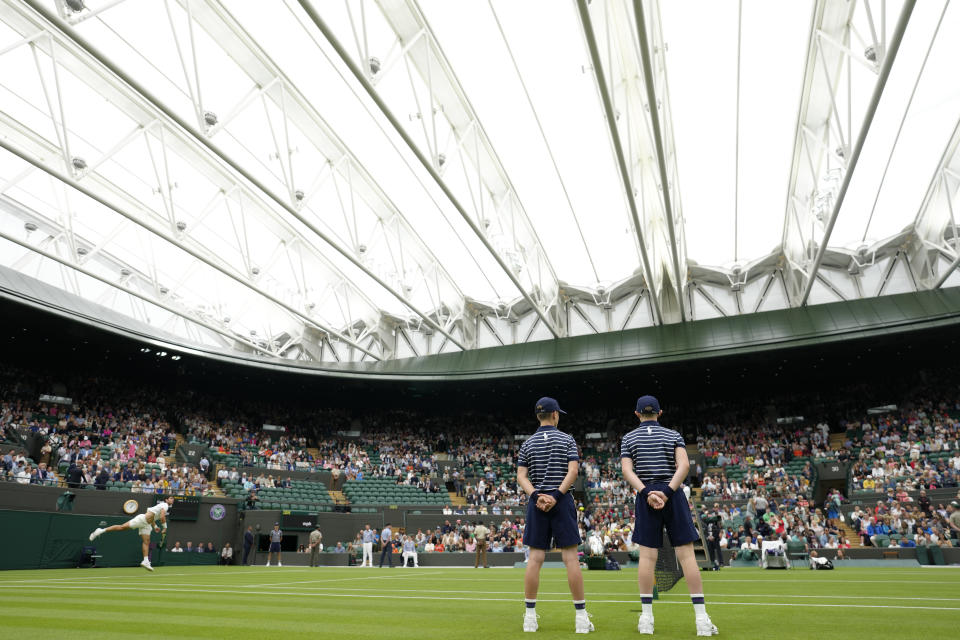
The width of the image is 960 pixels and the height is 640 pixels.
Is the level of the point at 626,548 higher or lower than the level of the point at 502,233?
lower

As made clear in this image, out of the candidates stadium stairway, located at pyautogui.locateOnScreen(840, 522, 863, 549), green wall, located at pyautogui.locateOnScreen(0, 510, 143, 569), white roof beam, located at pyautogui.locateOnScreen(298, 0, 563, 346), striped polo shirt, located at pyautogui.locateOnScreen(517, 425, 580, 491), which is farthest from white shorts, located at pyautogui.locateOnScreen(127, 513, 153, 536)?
stadium stairway, located at pyautogui.locateOnScreen(840, 522, 863, 549)

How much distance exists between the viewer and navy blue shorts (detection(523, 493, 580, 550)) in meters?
4.55

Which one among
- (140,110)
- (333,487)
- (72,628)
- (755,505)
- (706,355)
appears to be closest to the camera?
(72,628)

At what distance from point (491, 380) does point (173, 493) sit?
16424mm

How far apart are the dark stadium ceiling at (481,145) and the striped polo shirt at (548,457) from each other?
8.68 meters

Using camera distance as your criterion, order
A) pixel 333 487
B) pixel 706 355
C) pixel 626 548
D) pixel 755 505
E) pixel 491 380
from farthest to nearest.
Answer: pixel 491 380 < pixel 333 487 < pixel 706 355 < pixel 755 505 < pixel 626 548

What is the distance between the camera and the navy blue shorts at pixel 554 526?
14.9 ft

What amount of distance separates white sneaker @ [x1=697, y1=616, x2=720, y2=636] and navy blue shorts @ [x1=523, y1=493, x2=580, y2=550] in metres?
0.96

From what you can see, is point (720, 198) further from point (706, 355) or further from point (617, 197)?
point (706, 355)

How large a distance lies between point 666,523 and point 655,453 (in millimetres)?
532

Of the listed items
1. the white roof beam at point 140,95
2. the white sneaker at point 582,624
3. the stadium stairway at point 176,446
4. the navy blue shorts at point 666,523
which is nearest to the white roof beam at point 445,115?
the white roof beam at point 140,95

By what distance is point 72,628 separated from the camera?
4.56 meters

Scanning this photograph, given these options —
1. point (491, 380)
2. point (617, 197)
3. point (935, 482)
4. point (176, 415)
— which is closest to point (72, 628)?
point (617, 197)

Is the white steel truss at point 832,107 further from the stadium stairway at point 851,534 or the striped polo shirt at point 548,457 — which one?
the striped polo shirt at point 548,457
